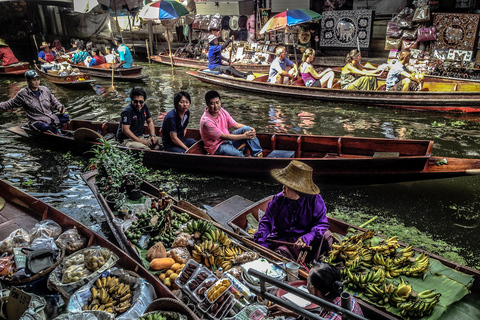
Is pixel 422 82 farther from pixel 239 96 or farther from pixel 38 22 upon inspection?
pixel 38 22

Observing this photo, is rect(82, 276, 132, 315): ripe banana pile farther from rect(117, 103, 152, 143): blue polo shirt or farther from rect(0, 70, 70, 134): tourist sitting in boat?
rect(0, 70, 70, 134): tourist sitting in boat

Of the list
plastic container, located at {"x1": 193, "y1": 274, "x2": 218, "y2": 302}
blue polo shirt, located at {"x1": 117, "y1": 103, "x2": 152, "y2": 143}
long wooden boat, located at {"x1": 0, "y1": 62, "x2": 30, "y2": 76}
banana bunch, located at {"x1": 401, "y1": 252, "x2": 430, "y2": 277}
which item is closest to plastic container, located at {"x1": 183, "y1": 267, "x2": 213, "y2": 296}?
plastic container, located at {"x1": 193, "y1": 274, "x2": 218, "y2": 302}

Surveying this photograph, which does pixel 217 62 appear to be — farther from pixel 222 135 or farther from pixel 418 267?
pixel 418 267

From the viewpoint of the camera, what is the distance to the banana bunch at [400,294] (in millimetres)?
2896

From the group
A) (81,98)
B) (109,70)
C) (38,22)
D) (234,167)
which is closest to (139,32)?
(38,22)

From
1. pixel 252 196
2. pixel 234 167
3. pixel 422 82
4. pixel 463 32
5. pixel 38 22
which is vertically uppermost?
pixel 38 22

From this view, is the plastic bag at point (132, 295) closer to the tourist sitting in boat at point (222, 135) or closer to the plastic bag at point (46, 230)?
the plastic bag at point (46, 230)

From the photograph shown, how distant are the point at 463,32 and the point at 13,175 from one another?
14651mm

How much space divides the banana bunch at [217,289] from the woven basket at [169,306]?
215 millimetres

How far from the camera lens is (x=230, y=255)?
3625mm

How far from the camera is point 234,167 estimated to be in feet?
21.4

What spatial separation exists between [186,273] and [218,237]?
0.63 meters

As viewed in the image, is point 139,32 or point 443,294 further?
point 139,32

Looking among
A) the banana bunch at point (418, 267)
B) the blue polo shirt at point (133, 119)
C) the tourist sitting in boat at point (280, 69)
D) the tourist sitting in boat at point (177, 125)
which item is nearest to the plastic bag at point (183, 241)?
the banana bunch at point (418, 267)
